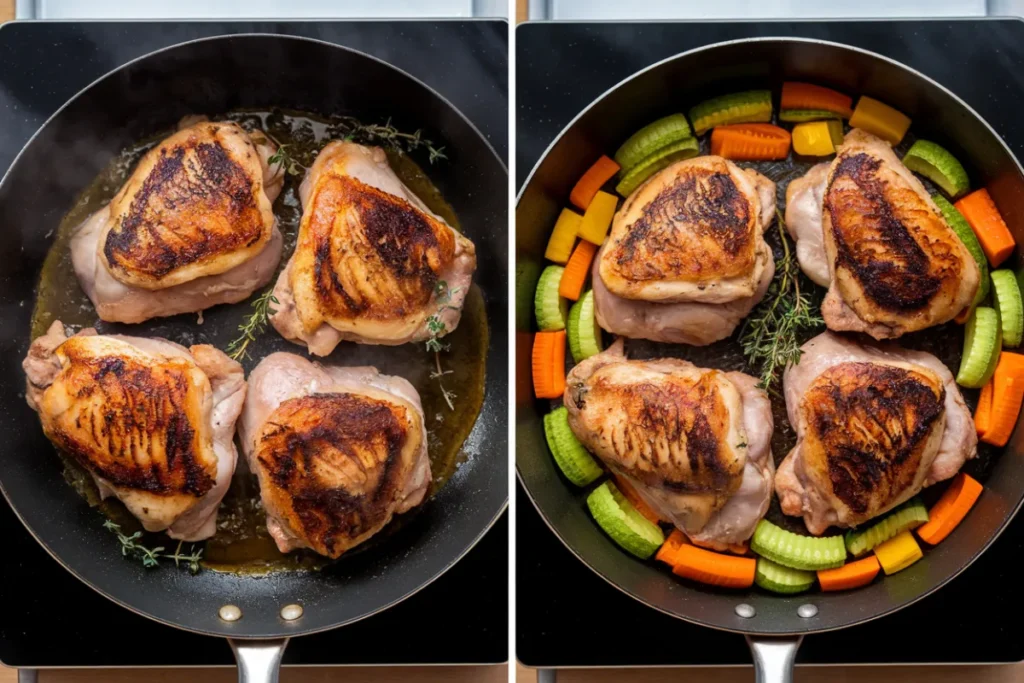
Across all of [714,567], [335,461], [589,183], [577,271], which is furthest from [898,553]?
[335,461]

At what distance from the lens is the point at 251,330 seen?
7.32 ft

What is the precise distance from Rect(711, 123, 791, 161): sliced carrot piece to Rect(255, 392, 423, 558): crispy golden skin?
959 mm

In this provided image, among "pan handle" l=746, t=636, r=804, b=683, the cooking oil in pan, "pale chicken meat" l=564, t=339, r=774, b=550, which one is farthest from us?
the cooking oil in pan

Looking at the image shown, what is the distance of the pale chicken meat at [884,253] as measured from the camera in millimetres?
2027

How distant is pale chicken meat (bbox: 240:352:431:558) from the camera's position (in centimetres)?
207

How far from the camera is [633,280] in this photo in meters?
2.05

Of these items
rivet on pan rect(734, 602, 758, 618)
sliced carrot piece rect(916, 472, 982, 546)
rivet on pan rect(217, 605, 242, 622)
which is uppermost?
sliced carrot piece rect(916, 472, 982, 546)

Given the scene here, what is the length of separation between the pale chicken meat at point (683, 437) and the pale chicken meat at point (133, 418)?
2.76 feet

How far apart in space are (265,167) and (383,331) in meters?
0.48

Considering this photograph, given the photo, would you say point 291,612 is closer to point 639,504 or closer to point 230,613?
point 230,613

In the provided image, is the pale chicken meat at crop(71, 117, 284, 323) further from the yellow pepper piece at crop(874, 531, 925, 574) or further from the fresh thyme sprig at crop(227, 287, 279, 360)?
the yellow pepper piece at crop(874, 531, 925, 574)

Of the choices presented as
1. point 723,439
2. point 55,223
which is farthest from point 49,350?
point 723,439

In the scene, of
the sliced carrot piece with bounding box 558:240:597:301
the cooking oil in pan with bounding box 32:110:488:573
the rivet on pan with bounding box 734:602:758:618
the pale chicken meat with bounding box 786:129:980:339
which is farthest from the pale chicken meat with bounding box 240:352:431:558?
the pale chicken meat with bounding box 786:129:980:339

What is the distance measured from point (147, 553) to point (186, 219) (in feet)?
2.54
